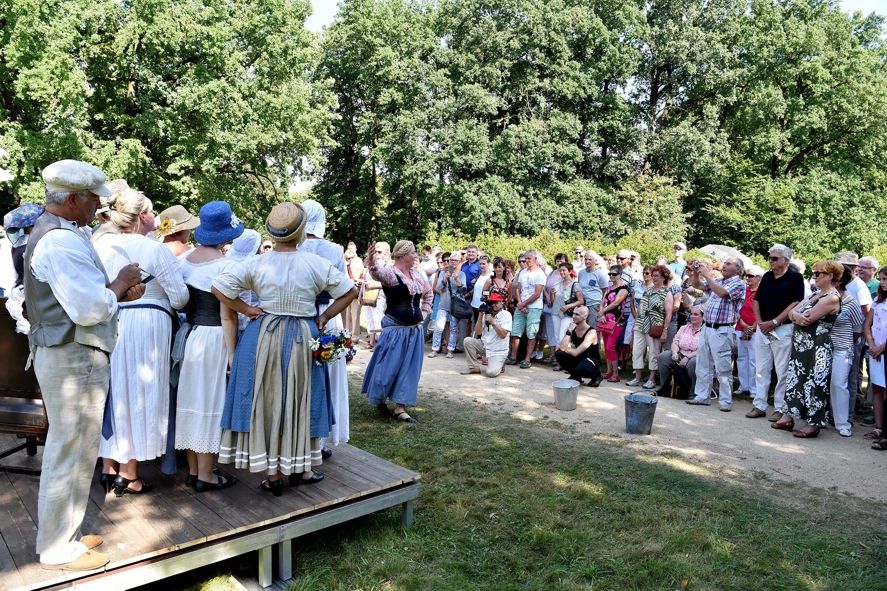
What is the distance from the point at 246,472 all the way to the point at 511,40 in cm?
2683

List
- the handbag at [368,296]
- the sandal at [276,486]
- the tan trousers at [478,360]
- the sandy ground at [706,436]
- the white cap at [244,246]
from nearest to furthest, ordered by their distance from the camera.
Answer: the sandal at [276,486], the white cap at [244,246], the sandy ground at [706,436], the tan trousers at [478,360], the handbag at [368,296]

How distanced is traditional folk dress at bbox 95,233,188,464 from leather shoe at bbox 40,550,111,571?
0.81 metres

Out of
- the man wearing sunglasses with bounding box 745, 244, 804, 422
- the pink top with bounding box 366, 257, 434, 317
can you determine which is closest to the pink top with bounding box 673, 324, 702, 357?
the man wearing sunglasses with bounding box 745, 244, 804, 422

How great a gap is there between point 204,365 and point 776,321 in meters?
6.15

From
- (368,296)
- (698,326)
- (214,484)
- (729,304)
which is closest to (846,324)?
(729,304)

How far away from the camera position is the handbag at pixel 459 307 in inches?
432

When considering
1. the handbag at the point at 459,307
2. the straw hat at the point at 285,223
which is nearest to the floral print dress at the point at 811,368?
the handbag at the point at 459,307

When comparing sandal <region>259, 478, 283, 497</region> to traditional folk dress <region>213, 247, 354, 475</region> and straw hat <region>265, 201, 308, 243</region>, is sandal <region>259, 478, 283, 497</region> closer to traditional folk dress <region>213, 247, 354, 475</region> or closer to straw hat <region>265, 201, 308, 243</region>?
traditional folk dress <region>213, 247, 354, 475</region>

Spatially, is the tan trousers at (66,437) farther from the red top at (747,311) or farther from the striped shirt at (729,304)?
the red top at (747,311)

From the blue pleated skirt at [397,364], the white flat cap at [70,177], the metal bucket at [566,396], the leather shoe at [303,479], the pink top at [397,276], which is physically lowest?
the leather shoe at [303,479]

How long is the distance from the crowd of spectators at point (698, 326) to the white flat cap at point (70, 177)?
6.48 m

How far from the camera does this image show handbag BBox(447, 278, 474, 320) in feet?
36.0

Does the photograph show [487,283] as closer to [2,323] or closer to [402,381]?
[402,381]

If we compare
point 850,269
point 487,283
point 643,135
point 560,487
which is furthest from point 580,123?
point 560,487
